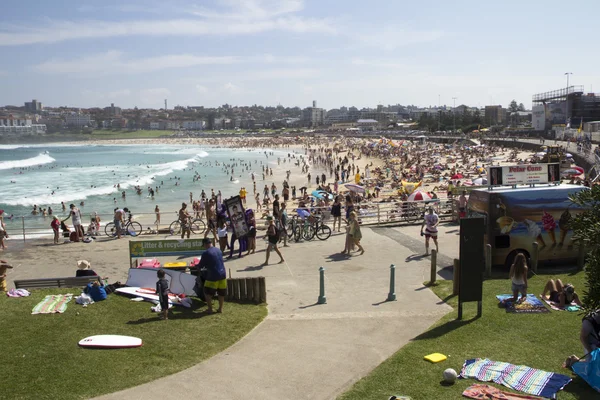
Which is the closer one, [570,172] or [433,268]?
[433,268]

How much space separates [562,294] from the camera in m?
8.60

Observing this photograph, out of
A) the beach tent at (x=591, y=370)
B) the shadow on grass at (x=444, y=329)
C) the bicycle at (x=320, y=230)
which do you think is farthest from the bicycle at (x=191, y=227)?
the beach tent at (x=591, y=370)

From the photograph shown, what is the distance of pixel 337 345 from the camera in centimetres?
761

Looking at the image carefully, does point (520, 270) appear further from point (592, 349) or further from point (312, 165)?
point (312, 165)

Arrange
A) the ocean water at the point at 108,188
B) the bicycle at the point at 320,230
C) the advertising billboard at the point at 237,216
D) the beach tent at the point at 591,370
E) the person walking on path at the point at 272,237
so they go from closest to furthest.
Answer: the beach tent at the point at 591,370, the person walking on path at the point at 272,237, the advertising billboard at the point at 237,216, the bicycle at the point at 320,230, the ocean water at the point at 108,188

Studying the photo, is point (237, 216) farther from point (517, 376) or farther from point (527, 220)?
point (517, 376)

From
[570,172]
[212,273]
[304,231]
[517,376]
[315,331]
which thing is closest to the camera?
[517,376]

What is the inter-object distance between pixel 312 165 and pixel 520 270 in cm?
6191

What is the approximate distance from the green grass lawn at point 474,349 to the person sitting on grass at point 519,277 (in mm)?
432

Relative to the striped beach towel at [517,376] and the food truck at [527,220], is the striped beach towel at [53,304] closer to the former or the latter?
the striped beach towel at [517,376]

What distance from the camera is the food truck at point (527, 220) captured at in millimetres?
11070

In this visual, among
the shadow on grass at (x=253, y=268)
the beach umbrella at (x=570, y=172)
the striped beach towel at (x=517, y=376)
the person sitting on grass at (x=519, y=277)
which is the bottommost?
the shadow on grass at (x=253, y=268)

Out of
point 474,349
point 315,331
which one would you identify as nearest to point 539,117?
point 315,331

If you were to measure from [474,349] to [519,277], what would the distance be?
7.44 ft
